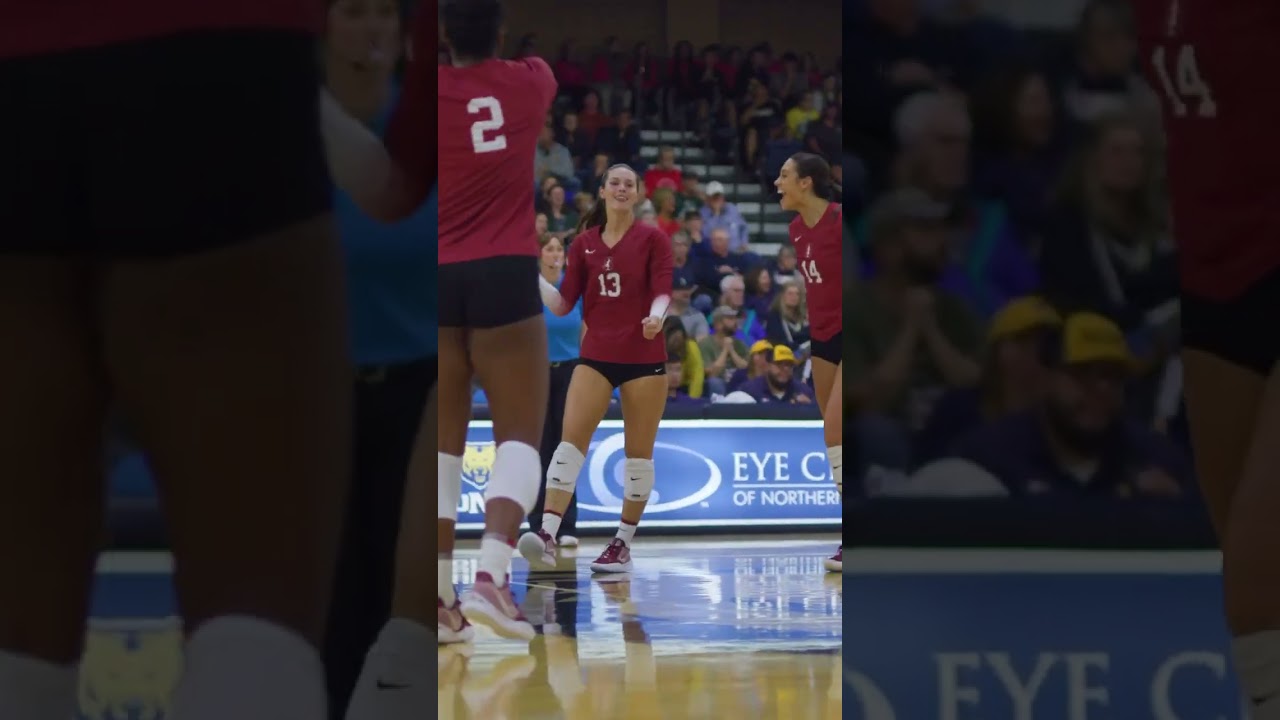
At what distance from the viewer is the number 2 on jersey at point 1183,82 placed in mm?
2555

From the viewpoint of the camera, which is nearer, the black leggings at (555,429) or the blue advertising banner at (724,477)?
the black leggings at (555,429)

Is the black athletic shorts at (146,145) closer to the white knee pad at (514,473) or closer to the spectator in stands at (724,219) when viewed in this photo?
the white knee pad at (514,473)

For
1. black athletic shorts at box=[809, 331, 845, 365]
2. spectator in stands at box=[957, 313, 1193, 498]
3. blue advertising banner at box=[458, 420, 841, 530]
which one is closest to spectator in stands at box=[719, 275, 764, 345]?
blue advertising banner at box=[458, 420, 841, 530]

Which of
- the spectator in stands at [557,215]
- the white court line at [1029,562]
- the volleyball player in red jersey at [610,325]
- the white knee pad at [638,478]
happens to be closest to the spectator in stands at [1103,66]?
the white court line at [1029,562]

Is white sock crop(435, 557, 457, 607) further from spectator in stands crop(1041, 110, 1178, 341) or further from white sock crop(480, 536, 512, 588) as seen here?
spectator in stands crop(1041, 110, 1178, 341)

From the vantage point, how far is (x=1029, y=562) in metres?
2.62

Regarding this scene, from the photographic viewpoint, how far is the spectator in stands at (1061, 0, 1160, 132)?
8.41 ft

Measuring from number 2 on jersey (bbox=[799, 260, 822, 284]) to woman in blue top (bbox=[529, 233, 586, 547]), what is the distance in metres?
1.90

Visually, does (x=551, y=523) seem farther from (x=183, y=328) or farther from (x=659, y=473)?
(x=183, y=328)

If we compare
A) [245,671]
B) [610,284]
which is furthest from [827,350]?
[245,671]

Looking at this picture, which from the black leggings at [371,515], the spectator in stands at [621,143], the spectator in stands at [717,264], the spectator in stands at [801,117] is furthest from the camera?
the spectator in stands at [801,117]

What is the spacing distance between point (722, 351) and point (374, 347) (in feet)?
27.2

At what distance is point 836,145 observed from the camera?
42.1ft

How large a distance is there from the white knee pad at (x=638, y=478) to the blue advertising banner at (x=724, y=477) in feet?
6.32
